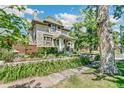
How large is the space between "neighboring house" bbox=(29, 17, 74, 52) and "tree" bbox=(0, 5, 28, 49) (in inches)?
750

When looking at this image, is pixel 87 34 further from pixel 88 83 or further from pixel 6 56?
pixel 88 83

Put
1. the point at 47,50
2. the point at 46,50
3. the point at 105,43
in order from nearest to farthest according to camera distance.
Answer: the point at 105,43
the point at 46,50
the point at 47,50

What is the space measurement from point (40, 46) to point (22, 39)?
2017 cm

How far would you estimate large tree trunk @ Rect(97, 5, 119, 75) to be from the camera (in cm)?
1006

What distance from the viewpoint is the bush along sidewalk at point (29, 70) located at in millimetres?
7621

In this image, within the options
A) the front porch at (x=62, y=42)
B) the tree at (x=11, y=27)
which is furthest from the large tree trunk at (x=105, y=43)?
the front porch at (x=62, y=42)

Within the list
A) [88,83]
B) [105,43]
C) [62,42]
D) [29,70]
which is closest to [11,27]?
[88,83]

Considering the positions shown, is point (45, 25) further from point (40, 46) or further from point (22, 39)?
point (22, 39)

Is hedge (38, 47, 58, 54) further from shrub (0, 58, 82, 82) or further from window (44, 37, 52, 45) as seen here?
shrub (0, 58, 82, 82)

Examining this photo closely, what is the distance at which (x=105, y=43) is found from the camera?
33.4ft

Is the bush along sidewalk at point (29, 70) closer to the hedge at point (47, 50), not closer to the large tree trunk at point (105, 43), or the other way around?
the large tree trunk at point (105, 43)

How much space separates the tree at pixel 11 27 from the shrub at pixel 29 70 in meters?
4.11

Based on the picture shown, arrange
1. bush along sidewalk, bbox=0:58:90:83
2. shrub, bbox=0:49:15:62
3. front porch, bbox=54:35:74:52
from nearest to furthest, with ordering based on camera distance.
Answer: bush along sidewalk, bbox=0:58:90:83, shrub, bbox=0:49:15:62, front porch, bbox=54:35:74:52

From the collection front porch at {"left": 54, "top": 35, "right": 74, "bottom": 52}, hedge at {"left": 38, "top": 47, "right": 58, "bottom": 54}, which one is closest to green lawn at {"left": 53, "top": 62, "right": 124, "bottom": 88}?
hedge at {"left": 38, "top": 47, "right": 58, "bottom": 54}
